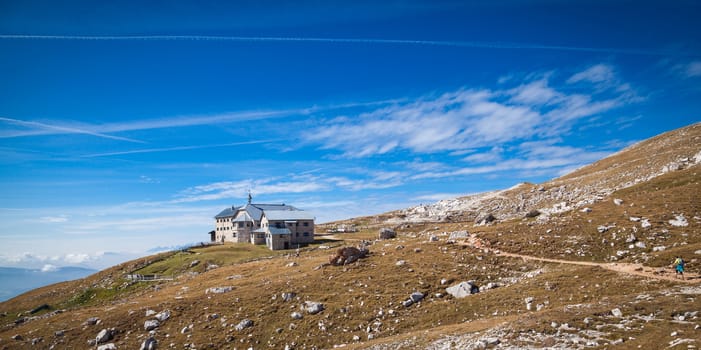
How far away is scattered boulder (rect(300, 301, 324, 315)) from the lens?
1644 inches

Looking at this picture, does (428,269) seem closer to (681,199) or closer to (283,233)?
(681,199)

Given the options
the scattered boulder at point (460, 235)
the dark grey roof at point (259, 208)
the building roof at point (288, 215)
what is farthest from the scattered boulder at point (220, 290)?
the dark grey roof at point (259, 208)

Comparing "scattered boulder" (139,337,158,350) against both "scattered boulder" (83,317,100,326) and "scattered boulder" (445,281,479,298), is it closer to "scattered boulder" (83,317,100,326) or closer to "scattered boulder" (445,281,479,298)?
"scattered boulder" (83,317,100,326)

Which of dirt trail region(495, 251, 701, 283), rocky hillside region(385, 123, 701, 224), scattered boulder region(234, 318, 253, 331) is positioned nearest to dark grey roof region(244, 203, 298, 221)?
rocky hillside region(385, 123, 701, 224)

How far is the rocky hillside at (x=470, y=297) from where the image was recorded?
85.8 feet

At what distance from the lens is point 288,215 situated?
10844 cm

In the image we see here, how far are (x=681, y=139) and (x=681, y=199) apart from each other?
80.3 meters

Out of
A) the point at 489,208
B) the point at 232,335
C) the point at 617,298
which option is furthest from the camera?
the point at 489,208

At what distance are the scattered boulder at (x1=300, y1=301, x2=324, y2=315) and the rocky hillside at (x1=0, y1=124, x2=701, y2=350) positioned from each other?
125 millimetres

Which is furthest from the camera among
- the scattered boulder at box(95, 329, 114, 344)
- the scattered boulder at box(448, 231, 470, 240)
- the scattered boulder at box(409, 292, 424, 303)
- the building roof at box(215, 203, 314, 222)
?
the building roof at box(215, 203, 314, 222)

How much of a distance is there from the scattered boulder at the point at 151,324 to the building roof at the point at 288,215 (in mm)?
60287

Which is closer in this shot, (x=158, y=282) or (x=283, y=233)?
(x=158, y=282)

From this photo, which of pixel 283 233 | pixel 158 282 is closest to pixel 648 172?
pixel 283 233

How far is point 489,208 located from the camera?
13062 cm
